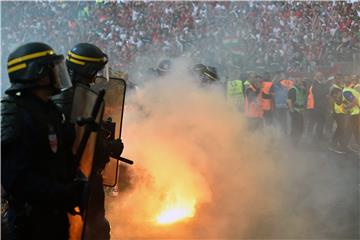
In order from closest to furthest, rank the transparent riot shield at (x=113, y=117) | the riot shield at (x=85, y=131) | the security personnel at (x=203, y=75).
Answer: the riot shield at (x=85, y=131)
the transparent riot shield at (x=113, y=117)
the security personnel at (x=203, y=75)

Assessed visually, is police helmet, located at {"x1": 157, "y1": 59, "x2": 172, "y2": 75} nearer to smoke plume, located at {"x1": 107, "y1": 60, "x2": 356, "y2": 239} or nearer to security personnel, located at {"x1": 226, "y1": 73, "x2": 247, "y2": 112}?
smoke plume, located at {"x1": 107, "y1": 60, "x2": 356, "y2": 239}

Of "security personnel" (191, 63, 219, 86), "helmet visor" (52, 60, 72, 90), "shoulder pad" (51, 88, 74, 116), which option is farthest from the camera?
"security personnel" (191, 63, 219, 86)

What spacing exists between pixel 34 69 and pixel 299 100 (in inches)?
458

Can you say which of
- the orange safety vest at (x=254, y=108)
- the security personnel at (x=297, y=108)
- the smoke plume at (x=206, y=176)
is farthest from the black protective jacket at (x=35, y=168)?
the security personnel at (x=297, y=108)

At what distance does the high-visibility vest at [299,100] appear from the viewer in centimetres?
1393

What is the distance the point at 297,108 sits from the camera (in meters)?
13.9

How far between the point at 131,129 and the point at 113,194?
137 centimetres

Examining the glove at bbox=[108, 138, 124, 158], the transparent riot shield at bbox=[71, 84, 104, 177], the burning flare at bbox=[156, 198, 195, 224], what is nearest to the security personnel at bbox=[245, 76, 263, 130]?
the burning flare at bbox=[156, 198, 195, 224]

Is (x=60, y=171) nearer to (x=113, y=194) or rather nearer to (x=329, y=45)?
(x=113, y=194)

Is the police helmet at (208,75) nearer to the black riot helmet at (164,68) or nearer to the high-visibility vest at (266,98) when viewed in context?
the black riot helmet at (164,68)

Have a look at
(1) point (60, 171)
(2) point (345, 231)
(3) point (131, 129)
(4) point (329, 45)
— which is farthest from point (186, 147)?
(4) point (329, 45)

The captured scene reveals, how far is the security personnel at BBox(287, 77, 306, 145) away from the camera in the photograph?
13719 millimetres

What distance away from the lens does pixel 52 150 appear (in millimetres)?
2828

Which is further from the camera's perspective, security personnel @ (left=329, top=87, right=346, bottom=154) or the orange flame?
security personnel @ (left=329, top=87, right=346, bottom=154)
